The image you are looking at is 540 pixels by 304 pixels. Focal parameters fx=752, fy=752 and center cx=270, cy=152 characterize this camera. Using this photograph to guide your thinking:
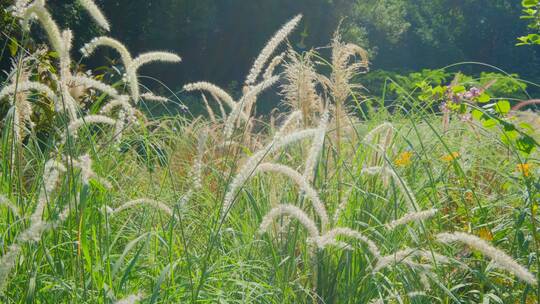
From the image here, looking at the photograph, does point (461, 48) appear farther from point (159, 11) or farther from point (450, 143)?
point (450, 143)

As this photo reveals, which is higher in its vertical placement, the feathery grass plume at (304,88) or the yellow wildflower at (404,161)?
the feathery grass plume at (304,88)

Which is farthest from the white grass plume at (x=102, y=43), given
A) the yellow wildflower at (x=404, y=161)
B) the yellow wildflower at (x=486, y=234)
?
the yellow wildflower at (x=486, y=234)

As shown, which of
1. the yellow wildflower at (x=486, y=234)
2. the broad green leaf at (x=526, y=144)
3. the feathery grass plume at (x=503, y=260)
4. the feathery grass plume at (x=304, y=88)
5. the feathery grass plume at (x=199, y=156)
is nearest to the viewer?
the feathery grass plume at (x=503, y=260)

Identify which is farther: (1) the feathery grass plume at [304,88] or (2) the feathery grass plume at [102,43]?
(1) the feathery grass plume at [304,88]

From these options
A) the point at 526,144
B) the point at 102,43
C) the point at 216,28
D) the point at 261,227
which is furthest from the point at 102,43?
the point at 216,28

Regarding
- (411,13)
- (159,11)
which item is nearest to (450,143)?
(159,11)

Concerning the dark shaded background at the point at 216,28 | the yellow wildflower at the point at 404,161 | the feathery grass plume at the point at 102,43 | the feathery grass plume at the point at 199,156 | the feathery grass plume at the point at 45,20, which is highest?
the feathery grass plume at the point at 45,20

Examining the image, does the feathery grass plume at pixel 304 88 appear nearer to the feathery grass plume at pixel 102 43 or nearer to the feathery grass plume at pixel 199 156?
the feathery grass plume at pixel 199 156

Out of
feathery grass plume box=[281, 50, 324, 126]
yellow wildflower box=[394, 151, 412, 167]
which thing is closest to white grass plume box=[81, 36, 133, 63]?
feathery grass plume box=[281, 50, 324, 126]

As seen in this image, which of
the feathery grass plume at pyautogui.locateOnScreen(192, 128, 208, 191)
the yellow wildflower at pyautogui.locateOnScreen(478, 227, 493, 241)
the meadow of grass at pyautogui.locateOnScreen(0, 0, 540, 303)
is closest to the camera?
the meadow of grass at pyautogui.locateOnScreen(0, 0, 540, 303)

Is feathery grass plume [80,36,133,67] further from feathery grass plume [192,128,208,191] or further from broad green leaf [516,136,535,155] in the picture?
broad green leaf [516,136,535,155]

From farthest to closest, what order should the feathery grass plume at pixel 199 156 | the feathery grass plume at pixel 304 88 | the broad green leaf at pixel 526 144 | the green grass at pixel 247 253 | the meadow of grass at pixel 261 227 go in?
the feathery grass plume at pixel 304 88 → the broad green leaf at pixel 526 144 → the feathery grass plume at pixel 199 156 → the green grass at pixel 247 253 → the meadow of grass at pixel 261 227

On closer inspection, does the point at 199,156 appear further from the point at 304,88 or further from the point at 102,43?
the point at 304,88

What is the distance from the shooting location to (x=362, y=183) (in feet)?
10.4
